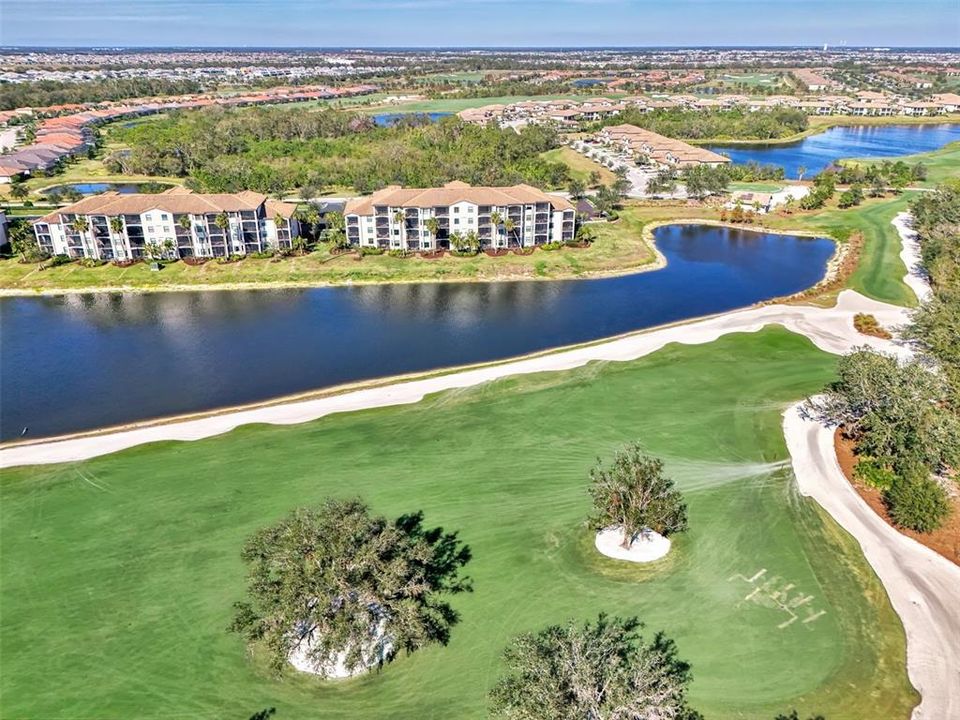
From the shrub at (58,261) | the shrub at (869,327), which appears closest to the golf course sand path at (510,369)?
the shrub at (869,327)

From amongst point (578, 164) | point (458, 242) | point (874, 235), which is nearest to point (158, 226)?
point (458, 242)

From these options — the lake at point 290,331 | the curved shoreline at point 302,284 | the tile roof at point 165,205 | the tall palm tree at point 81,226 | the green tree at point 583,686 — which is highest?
the tile roof at point 165,205

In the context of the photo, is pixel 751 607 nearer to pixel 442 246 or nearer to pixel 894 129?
pixel 442 246

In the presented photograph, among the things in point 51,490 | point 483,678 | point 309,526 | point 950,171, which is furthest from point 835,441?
point 950,171

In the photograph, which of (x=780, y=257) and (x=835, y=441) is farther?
(x=780, y=257)

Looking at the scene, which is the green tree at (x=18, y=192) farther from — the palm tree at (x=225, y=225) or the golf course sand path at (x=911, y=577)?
the golf course sand path at (x=911, y=577)
